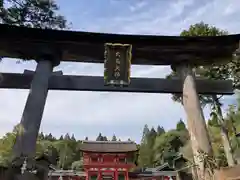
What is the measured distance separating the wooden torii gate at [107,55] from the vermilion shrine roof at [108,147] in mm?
20250

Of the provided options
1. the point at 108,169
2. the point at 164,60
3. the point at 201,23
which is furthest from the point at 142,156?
the point at 164,60

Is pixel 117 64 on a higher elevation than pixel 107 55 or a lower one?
lower

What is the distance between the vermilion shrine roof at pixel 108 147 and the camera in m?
25.0

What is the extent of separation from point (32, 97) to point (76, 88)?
100 centimetres

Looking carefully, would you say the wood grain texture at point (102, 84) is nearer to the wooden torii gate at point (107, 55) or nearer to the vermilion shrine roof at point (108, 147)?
the wooden torii gate at point (107, 55)

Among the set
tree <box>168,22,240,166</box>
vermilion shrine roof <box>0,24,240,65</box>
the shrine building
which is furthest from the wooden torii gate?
the shrine building

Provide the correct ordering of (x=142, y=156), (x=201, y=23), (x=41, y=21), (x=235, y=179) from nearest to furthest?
(x=235, y=179)
(x=41, y=21)
(x=201, y=23)
(x=142, y=156)

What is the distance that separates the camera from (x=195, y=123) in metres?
4.46

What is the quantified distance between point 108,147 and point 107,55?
2205 cm

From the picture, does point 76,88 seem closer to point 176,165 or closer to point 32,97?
point 32,97

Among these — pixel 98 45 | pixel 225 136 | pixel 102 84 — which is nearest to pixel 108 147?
pixel 225 136

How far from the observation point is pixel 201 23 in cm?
1556

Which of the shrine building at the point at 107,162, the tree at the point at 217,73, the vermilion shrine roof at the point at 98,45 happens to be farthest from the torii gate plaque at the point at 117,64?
the shrine building at the point at 107,162

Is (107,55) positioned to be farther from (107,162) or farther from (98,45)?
(107,162)
